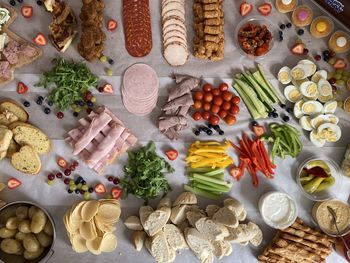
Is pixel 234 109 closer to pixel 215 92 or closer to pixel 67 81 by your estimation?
pixel 215 92

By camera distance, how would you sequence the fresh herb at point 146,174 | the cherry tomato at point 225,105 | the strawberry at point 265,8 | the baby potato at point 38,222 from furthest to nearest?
1. the strawberry at point 265,8
2. the cherry tomato at point 225,105
3. the fresh herb at point 146,174
4. the baby potato at point 38,222

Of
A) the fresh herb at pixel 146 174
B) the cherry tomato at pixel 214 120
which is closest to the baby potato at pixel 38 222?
the fresh herb at pixel 146 174

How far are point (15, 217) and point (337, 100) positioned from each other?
2737 mm

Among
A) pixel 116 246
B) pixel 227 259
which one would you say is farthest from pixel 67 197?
pixel 227 259

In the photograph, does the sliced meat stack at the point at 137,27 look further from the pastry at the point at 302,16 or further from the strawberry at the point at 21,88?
the pastry at the point at 302,16

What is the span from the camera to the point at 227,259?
11.9 ft

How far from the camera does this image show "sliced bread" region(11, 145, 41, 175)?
3.51m

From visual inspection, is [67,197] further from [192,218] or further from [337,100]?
[337,100]

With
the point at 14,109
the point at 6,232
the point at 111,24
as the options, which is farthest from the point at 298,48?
the point at 6,232

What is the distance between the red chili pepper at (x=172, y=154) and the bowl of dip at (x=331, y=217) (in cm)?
122

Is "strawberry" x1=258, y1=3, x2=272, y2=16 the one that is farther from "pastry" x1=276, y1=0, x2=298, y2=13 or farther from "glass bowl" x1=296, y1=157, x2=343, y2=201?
"glass bowl" x1=296, y1=157, x2=343, y2=201

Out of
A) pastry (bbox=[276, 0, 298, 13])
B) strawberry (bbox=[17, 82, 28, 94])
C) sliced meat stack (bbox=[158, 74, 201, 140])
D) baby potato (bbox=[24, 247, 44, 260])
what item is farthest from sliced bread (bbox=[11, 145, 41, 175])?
pastry (bbox=[276, 0, 298, 13])

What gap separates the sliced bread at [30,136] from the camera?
11.6 feet

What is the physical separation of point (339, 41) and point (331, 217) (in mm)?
1429
